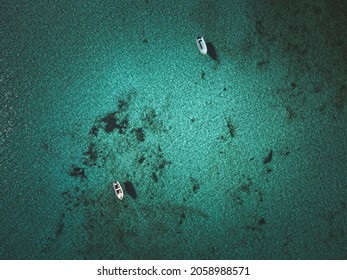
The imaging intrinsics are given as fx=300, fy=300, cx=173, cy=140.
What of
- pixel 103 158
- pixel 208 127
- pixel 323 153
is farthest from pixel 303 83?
pixel 103 158

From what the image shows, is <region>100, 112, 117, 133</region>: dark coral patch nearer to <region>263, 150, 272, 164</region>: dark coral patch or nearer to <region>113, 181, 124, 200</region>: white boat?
<region>113, 181, 124, 200</region>: white boat

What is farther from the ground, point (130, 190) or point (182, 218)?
point (130, 190)

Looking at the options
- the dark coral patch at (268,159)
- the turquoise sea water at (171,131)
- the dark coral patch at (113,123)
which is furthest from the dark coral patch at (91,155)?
the dark coral patch at (268,159)

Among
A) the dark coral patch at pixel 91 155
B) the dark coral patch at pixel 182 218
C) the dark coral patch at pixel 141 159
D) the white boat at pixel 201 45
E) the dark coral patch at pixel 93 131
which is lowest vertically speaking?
the dark coral patch at pixel 182 218

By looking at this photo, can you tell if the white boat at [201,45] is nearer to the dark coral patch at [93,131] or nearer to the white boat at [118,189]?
the dark coral patch at [93,131]

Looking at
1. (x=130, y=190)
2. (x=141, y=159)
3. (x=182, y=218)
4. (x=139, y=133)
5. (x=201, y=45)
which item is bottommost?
(x=182, y=218)

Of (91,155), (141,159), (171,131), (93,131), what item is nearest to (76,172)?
(91,155)

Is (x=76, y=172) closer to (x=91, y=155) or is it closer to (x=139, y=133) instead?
(x=91, y=155)

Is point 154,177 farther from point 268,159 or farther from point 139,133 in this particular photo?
point 268,159
